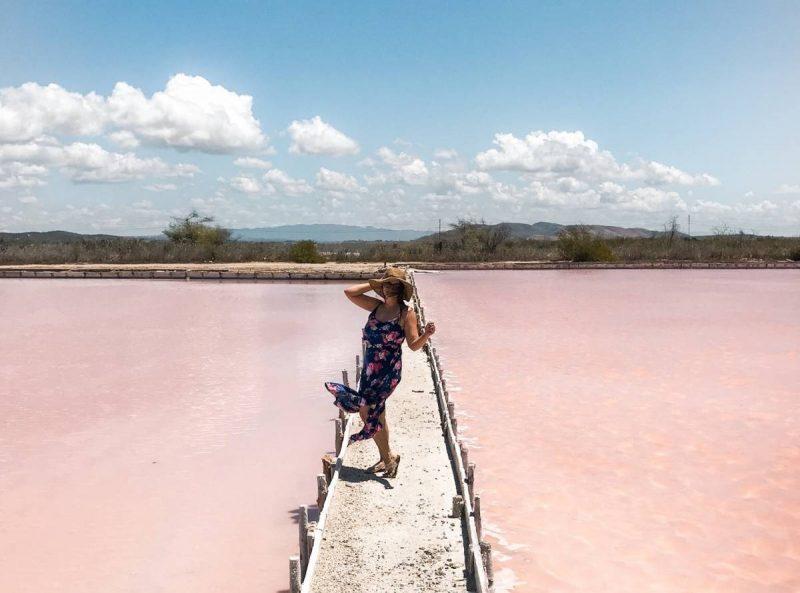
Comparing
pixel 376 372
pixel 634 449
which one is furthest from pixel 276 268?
pixel 376 372

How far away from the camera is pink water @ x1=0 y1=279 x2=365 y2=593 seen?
4.77 metres

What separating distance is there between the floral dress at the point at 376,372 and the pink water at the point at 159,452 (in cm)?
120

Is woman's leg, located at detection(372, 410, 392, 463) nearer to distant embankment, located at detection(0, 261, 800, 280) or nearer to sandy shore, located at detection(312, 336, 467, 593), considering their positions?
sandy shore, located at detection(312, 336, 467, 593)

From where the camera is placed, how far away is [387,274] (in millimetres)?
4363

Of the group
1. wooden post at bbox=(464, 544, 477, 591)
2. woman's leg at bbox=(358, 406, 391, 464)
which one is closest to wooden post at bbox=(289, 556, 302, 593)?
wooden post at bbox=(464, 544, 477, 591)

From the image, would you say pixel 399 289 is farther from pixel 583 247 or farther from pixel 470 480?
pixel 583 247

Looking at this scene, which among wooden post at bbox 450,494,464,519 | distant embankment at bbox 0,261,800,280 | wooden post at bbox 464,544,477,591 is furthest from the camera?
distant embankment at bbox 0,261,800,280

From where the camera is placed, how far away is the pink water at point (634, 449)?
4695 mm

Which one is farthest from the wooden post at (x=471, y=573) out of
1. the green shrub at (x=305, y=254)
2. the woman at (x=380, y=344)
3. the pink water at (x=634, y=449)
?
the green shrub at (x=305, y=254)

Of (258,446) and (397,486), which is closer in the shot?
(397,486)

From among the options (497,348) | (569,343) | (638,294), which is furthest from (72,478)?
(638,294)

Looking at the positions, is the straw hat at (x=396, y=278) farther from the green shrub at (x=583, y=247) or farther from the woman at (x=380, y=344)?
the green shrub at (x=583, y=247)

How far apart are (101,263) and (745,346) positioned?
31085 mm

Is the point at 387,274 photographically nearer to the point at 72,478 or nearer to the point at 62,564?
the point at 62,564
